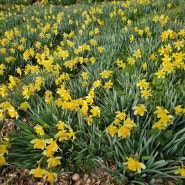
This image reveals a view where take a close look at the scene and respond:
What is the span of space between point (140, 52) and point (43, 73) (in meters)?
1.55

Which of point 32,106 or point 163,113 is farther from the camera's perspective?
point 32,106

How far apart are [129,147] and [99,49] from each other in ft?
7.76

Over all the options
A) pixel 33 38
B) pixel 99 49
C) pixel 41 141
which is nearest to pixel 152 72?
pixel 99 49

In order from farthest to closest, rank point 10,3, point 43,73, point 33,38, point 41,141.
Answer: point 10,3, point 33,38, point 43,73, point 41,141

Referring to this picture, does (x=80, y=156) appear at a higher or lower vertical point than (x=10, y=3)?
lower

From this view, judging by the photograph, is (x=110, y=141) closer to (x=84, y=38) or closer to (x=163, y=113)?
(x=163, y=113)

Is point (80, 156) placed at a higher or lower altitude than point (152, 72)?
lower

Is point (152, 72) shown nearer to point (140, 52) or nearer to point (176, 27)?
point (140, 52)

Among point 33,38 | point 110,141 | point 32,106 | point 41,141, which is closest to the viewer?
point 41,141

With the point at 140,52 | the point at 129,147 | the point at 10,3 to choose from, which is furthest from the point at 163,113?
the point at 10,3

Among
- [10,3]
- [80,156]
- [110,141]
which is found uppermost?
[10,3]

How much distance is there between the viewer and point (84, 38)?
515 cm

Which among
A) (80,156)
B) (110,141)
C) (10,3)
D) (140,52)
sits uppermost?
(10,3)

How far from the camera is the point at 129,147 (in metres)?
2.38
